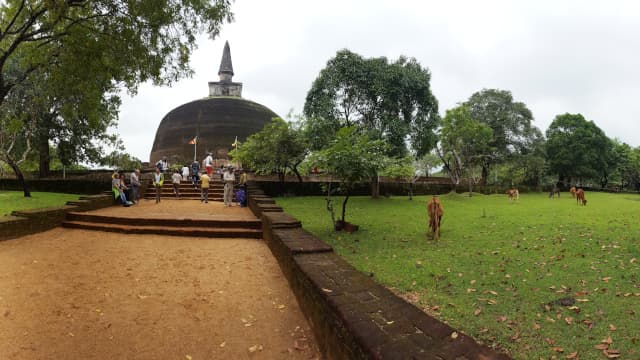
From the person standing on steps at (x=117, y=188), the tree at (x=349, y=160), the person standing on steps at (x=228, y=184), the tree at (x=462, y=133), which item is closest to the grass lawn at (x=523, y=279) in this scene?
the tree at (x=349, y=160)

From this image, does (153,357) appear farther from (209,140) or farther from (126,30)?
(209,140)

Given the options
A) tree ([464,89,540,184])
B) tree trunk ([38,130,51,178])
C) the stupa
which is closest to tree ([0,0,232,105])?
tree trunk ([38,130,51,178])

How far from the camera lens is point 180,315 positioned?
3342 millimetres

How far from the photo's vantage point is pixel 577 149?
32.9 meters

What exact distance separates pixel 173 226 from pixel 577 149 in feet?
130

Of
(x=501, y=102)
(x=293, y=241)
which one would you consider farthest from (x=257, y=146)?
(x=501, y=102)

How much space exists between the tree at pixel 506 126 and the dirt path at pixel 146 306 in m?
32.4

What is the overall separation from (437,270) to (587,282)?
74.0 inches

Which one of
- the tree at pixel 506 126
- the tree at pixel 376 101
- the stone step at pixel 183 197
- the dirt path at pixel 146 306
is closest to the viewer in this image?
the dirt path at pixel 146 306

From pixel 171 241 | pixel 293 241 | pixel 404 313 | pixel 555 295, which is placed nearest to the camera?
pixel 404 313

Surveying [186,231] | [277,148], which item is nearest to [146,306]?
[186,231]

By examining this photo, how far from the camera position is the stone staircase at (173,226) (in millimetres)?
7188

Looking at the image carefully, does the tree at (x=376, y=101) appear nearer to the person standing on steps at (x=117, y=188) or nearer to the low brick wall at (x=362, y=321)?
the person standing on steps at (x=117, y=188)

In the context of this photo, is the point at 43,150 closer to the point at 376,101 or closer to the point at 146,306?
the point at 376,101
